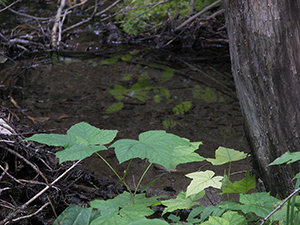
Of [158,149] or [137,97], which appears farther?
[137,97]

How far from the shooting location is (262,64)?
1.50 m

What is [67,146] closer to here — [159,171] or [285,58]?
[285,58]

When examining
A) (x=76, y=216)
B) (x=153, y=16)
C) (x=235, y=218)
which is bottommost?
(x=76, y=216)

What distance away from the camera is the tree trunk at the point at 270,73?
1.42 metres

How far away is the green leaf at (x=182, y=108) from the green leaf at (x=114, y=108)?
2.34ft

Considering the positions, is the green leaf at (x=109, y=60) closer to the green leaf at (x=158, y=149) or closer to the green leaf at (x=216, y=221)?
the green leaf at (x=158, y=149)

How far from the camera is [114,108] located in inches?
140

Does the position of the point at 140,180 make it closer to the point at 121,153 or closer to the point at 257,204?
the point at 121,153

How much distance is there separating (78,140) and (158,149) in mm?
375

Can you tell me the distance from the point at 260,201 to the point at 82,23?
5.94 meters

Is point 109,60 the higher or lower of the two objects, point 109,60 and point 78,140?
the lower

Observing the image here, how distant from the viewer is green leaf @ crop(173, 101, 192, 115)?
11.3ft

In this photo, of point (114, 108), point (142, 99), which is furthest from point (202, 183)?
point (142, 99)

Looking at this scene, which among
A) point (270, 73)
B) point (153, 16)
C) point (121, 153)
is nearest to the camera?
point (121, 153)
